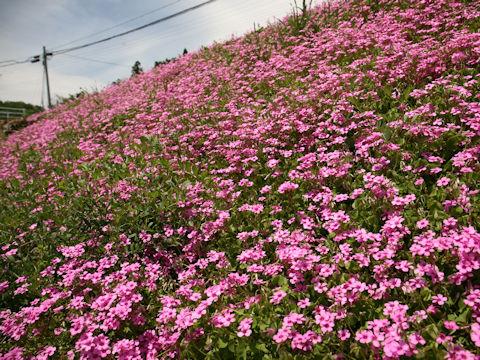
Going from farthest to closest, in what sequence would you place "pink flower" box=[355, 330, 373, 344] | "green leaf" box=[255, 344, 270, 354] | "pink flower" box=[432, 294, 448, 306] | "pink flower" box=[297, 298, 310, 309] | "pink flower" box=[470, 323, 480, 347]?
"pink flower" box=[297, 298, 310, 309], "green leaf" box=[255, 344, 270, 354], "pink flower" box=[432, 294, 448, 306], "pink flower" box=[355, 330, 373, 344], "pink flower" box=[470, 323, 480, 347]

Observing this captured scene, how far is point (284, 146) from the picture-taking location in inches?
220

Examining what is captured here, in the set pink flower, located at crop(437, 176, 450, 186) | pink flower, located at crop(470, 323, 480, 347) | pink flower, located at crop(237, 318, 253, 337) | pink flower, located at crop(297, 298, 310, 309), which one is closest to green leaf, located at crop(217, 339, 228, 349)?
pink flower, located at crop(237, 318, 253, 337)

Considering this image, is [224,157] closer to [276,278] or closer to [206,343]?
[276,278]

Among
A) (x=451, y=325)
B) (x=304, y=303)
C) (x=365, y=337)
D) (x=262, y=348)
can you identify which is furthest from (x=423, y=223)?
(x=262, y=348)

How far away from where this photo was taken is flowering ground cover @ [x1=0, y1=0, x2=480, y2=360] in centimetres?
274

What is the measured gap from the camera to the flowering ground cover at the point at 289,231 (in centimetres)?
274

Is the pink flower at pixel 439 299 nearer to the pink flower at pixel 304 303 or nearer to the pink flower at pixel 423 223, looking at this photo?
the pink flower at pixel 423 223

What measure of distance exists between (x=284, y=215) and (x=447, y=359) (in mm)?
2454

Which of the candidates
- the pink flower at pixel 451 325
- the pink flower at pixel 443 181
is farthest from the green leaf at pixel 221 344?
the pink flower at pixel 443 181

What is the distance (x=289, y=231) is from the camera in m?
3.99

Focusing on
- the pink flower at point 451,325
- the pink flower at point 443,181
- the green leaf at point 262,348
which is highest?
the pink flower at point 443,181

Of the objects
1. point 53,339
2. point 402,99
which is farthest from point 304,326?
point 402,99

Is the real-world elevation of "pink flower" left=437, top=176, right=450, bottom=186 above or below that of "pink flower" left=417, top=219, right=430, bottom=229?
above

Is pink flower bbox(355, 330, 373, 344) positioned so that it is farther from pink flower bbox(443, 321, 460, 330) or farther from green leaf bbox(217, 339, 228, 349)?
green leaf bbox(217, 339, 228, 349)
